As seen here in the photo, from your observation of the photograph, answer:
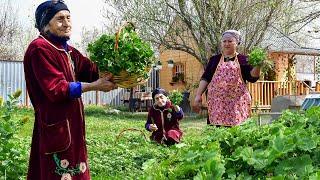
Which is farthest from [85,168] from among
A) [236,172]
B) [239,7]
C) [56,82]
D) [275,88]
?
[275,88]

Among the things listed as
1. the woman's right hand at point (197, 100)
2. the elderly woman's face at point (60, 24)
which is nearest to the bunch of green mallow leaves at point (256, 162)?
the elderly woman's face at point (60, 24)

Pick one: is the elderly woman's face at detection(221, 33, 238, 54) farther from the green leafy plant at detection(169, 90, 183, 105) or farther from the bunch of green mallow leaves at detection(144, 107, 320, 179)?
the bunch of green mallow leaves at detection(144, 107, 320, 179)

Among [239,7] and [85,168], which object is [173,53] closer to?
[239,7]

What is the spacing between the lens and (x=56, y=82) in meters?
2.76

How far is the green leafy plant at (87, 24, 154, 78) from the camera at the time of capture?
2.86m

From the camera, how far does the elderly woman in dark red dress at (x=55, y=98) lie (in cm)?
280

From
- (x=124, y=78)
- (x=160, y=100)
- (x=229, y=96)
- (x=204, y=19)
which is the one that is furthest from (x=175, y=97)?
(x=204, y=19)

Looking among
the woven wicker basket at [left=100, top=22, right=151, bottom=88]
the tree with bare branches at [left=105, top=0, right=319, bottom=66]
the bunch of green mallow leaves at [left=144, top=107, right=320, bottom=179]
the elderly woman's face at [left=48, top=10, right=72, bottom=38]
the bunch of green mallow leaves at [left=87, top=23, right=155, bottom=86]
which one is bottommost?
the bunch of green mallow leaves at [left=144, top=107, right=320, bottom=179]

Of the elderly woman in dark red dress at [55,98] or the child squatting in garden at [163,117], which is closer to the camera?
the elderly woman in dark red dress at [55,98]

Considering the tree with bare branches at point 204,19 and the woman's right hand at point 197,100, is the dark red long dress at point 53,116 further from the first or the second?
the tree with bare branches at point 204,19

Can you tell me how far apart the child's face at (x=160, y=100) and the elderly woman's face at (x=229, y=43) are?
85.8 inches

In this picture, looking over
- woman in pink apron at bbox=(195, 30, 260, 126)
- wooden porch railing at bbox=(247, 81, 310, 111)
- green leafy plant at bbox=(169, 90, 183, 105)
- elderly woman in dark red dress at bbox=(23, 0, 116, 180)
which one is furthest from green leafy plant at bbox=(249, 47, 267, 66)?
wooden porch railing at bbox=(247, 81, 310, 111)

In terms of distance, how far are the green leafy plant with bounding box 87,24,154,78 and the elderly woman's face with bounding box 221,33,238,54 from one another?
5.65ft

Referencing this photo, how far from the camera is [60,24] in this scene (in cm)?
296
